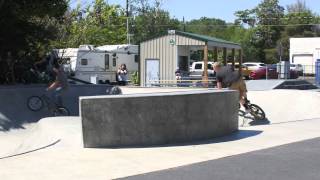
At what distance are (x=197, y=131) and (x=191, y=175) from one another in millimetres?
3931

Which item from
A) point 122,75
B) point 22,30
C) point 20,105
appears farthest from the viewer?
point 122,75

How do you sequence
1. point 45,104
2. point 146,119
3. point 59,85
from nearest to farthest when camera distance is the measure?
point 146,119 → point 59,85 → point 45,104

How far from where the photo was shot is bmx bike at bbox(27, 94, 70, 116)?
61.5 ft

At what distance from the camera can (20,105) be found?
19188mm

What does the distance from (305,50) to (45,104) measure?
5345 cm

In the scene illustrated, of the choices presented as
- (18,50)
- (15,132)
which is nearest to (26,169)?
(15,132)

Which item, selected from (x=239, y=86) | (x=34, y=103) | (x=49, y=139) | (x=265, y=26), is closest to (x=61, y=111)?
(x=34, y=103)

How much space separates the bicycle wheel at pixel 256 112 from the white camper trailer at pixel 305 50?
49866mm

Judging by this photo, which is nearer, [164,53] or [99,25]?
[164,53]

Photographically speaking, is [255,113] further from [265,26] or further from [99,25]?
[265,26]

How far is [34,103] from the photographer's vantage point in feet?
63.1

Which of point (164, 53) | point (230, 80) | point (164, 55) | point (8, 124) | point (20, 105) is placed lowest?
point (8, 124)

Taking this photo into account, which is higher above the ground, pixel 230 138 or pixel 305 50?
pixel 305 50

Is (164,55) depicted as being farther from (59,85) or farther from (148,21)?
(148,21)
